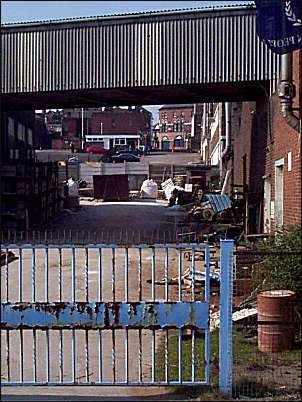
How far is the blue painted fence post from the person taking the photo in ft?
23.7

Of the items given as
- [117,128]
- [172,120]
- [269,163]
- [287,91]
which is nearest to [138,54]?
[269,163]

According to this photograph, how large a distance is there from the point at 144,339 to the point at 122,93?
1538 centimetres

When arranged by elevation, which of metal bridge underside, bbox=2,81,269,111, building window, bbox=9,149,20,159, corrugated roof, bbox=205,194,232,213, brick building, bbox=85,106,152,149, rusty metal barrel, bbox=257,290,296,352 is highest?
brick building, bbox=85,106,152,149

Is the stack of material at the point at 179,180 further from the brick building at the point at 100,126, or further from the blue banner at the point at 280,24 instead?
the brick building at the point at 100,126

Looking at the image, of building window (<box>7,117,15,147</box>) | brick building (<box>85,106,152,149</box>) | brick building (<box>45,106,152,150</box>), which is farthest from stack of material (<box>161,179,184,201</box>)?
brick building (<box>85,106,152,149</box>)

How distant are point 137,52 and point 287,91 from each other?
832 centimetres

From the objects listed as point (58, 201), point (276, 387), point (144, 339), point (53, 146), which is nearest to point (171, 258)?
point (144, 339)

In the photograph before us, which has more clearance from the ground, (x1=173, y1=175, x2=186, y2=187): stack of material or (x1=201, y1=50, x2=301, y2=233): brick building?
(x1=201, y1=50, x2=301, y2=233): brick building

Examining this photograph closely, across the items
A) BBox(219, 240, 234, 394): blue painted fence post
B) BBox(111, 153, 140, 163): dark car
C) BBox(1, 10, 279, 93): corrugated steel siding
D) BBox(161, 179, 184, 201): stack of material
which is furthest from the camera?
BBox(111, 153, 140, 163): dark car

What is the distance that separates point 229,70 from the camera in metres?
21.3

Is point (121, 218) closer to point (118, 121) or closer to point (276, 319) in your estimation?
point (276, 319)

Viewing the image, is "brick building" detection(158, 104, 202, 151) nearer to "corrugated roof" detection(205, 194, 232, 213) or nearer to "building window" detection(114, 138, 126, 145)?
"building window" detection(114, 138, 126, 145)

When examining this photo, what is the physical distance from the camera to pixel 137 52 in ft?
72.5

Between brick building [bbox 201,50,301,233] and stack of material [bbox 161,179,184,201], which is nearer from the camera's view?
brick building [bbox 201,50,301,233]
